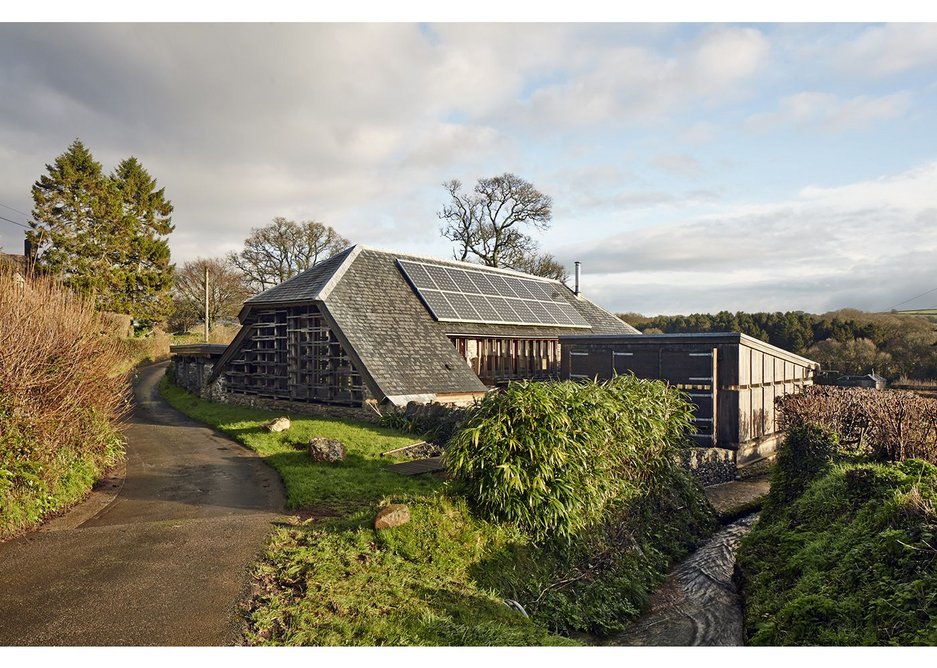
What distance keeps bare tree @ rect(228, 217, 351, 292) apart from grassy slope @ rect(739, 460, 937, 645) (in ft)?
148

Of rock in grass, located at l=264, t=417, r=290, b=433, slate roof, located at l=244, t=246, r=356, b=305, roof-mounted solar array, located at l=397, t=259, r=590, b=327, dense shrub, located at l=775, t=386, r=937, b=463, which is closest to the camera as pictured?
dense shrub, located at l=775, t=386, r=937, b=463

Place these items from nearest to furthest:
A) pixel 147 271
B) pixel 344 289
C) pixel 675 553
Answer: pixel 675 553, pixel 344 289, pixel 147 271

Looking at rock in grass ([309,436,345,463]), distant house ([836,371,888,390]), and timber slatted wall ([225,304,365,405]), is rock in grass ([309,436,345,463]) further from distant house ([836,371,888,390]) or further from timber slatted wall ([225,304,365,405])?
distant house ([836,371,888,390])

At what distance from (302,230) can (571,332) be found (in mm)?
30721

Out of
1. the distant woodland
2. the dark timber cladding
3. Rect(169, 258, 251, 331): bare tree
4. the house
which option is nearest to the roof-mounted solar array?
the house

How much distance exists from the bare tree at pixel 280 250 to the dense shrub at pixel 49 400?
121ft

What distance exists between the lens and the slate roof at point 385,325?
1941 centimetres

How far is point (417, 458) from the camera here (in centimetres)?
1484

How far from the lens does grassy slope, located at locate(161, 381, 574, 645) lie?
658cm

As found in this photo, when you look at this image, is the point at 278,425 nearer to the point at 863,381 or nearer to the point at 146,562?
the point at 146,562

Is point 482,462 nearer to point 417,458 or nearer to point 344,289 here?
point 417,458

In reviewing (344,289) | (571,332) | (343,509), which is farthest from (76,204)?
(343,509)

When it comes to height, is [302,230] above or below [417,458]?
above

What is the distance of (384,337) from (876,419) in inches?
583
